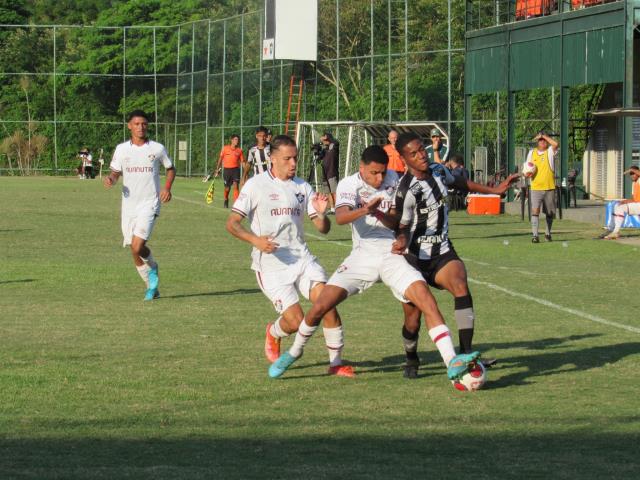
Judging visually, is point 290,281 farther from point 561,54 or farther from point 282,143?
point 561,54

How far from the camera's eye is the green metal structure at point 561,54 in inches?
1225

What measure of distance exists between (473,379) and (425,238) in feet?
4.23

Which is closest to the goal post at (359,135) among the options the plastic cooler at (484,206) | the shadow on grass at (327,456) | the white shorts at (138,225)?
the plastic cooler at (484,206)

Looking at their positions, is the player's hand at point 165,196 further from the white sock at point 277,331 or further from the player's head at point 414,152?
the player's head at point 414,152

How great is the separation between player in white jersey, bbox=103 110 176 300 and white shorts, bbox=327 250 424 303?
19.3 ft

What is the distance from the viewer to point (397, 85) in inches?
2071

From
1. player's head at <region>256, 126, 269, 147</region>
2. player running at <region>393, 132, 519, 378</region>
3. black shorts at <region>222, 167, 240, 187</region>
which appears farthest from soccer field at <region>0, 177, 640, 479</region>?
black shorts at <region>222, 167, 240, 187</region>

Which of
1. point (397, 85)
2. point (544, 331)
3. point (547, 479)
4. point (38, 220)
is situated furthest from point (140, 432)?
point (397, 85)

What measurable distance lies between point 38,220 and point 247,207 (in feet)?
68.6

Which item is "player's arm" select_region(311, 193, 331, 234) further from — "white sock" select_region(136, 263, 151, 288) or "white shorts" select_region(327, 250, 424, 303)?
"white sock" select_region(136, 263, 151, 288)

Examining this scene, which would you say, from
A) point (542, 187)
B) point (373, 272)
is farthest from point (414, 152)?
point (542, 187)

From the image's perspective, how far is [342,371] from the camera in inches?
385

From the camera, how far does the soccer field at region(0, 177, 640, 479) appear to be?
6918 mm

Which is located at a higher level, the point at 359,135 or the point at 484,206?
the point at 359,135
